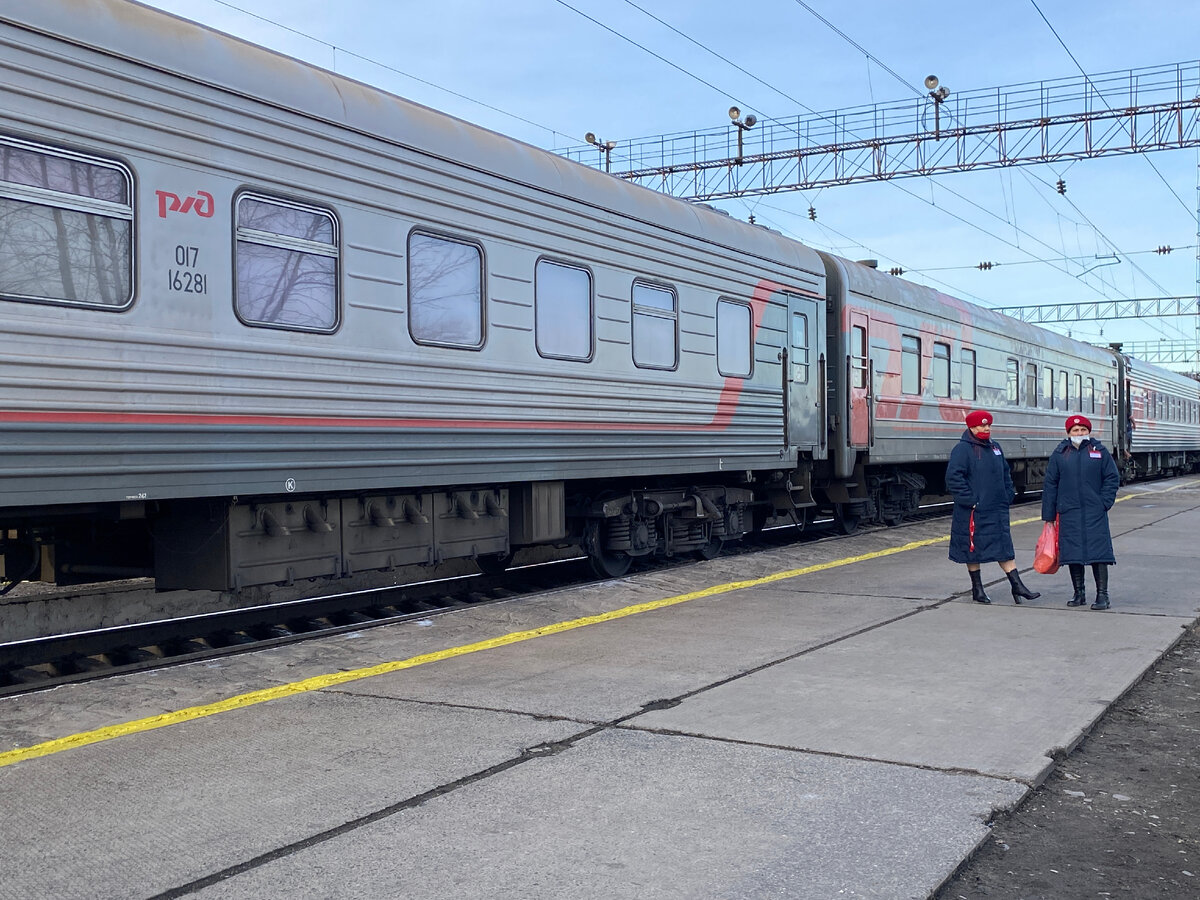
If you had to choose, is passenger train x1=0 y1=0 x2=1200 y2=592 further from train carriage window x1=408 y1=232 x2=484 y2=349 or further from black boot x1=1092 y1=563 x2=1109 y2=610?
black boot x1=1092 y1=563 x2=1109 y2=610

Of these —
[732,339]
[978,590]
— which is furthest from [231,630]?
[732,339]

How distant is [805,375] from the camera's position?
12.5 meters

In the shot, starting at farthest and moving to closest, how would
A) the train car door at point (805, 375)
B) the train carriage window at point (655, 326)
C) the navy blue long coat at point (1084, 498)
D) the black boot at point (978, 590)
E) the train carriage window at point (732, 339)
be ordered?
the train car door at point (805, 375) → the train carriage window at point (732, 339) → the train carriage window at point (655, 326) → the black boot at point (978, 590) → the navy blue long coat at point (1084, 498)

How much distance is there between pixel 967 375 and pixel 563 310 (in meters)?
10.3

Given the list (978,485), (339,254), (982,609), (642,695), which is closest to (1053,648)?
(982,609)

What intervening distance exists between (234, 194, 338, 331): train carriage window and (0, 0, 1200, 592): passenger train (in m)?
0.02

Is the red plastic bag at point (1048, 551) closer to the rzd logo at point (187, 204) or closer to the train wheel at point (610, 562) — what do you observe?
the train wheel at point (610, 562)

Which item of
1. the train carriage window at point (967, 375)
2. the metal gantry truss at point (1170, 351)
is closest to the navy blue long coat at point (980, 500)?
the train carriage window at point (967, 375)

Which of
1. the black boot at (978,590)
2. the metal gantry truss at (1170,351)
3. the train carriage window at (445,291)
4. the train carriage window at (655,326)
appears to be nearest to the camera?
the train carriage window at (445,291)

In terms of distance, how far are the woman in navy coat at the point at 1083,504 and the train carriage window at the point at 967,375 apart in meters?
8.76

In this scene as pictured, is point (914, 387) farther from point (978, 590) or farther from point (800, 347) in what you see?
point (978, 590)

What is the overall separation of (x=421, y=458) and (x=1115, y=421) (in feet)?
80.9

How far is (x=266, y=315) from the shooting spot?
6.47 meters

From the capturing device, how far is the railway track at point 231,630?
629 cm
